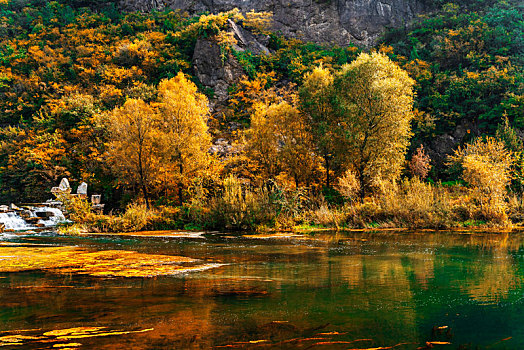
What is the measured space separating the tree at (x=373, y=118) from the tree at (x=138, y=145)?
12.5m

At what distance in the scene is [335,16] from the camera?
50.9m

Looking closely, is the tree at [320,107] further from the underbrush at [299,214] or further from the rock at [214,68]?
the rock at [214,68]

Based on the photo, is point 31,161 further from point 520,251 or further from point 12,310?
point 520,251

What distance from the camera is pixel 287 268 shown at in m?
8.30

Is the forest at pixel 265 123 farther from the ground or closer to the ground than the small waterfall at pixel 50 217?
farther from the ground

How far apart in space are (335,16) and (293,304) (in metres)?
52.0

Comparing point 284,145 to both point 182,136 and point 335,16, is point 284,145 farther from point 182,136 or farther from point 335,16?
point 335,16

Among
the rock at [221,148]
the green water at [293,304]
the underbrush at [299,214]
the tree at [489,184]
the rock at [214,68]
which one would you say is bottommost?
the green water at [293,304]

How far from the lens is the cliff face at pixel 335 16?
4919 centimetres

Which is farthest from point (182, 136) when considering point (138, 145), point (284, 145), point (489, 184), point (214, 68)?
point (214, 68)

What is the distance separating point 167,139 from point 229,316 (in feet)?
72.8

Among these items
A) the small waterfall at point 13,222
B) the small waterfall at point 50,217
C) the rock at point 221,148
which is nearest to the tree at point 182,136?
the small waterfall at point 50,217

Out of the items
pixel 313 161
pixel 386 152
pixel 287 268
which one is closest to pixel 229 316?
pixel 287 268

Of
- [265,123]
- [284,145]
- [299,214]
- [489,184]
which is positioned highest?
[265,123]
